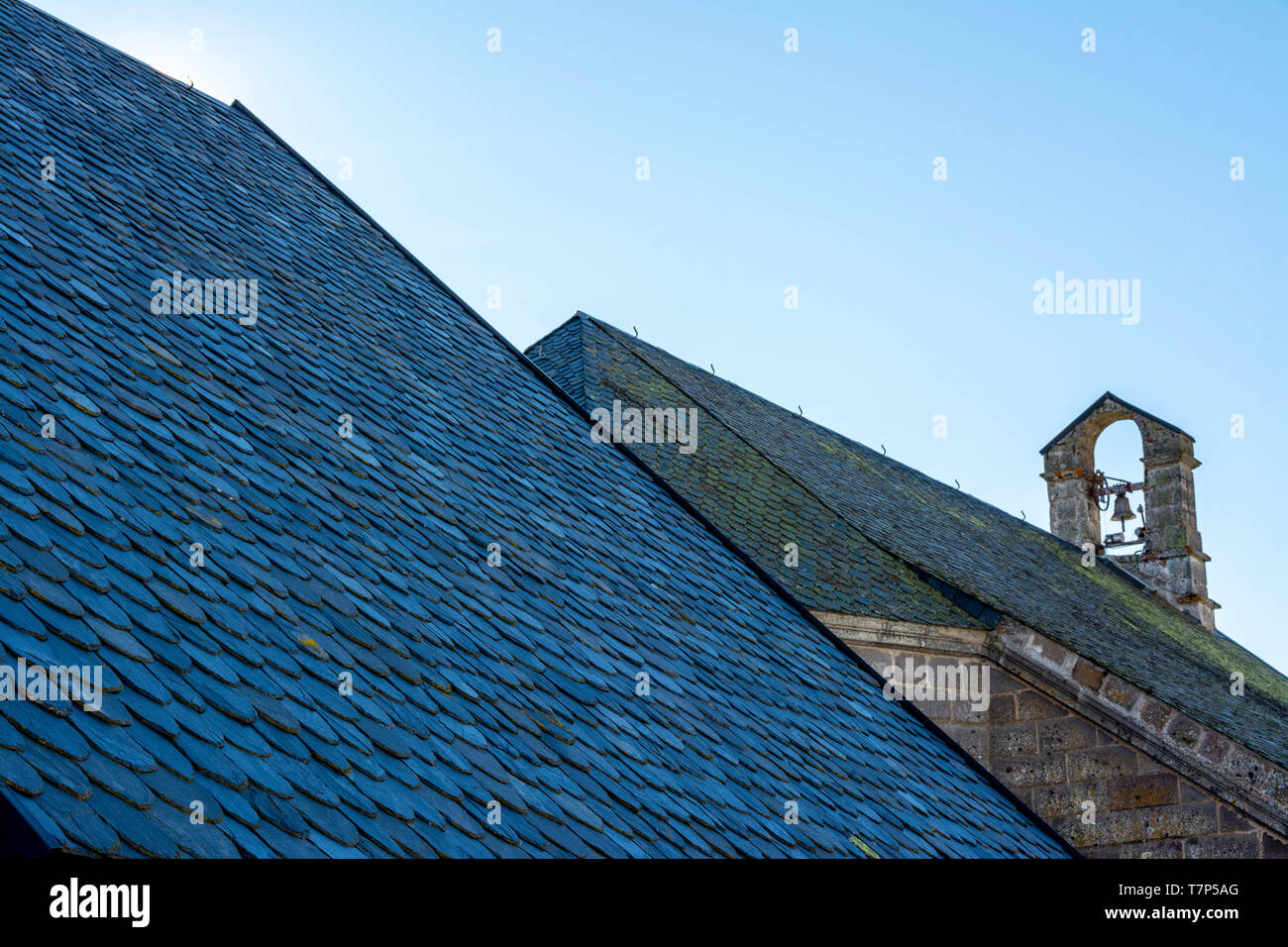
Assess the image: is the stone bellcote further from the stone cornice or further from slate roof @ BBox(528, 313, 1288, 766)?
the stone cornice

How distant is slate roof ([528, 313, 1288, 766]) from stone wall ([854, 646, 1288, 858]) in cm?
69

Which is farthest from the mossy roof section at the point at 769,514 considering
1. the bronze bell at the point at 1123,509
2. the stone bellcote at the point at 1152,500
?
the bronze bell at the point at 1123,509

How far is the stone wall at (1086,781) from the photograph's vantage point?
12664 mm

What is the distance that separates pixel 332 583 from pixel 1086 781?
10.4m

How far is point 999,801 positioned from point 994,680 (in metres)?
6.52

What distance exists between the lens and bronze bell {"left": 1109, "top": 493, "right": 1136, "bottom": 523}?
25.9 meters

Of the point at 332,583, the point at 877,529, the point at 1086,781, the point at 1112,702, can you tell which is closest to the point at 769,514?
the point at 877,529

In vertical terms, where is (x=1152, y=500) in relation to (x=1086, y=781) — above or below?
above

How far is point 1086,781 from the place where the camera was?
13.3m

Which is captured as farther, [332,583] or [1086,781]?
[1086,781]

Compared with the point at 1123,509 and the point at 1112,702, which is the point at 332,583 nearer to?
A: the point at 1112,702
